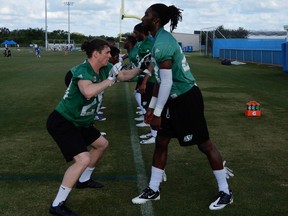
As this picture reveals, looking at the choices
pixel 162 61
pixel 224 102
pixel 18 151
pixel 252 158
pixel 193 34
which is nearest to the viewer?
pixel 162 61

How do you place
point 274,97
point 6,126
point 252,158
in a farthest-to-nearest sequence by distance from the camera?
point 274,97
point 6,126
point 252,158

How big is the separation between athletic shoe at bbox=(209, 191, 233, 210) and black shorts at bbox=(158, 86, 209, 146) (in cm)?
63

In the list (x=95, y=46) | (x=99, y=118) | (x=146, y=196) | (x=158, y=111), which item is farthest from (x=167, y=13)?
(x=99, y=118)

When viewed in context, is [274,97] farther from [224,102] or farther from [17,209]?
[17,209]

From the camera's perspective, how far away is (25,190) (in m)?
5.13

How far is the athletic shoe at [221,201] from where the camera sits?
4539mm

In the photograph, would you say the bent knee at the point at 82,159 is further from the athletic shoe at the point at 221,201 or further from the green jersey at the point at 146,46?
the green jersey at the point at 146,46

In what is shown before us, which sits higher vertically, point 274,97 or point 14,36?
point 14,36

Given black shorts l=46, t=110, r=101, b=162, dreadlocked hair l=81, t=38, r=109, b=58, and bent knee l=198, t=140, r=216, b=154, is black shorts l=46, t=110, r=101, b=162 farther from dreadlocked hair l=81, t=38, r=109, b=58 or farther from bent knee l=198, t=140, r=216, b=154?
bent knee l=198, t=140, r=216, b=154

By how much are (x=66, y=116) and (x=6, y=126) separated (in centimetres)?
493

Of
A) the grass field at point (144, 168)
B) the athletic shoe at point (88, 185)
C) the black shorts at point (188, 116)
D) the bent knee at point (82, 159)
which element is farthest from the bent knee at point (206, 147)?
the athletic shoe at point (88, 185)

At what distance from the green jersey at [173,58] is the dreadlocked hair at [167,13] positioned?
0.43 ft

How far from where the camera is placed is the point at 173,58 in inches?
171

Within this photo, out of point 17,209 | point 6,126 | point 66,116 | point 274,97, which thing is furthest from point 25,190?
point 274,97
